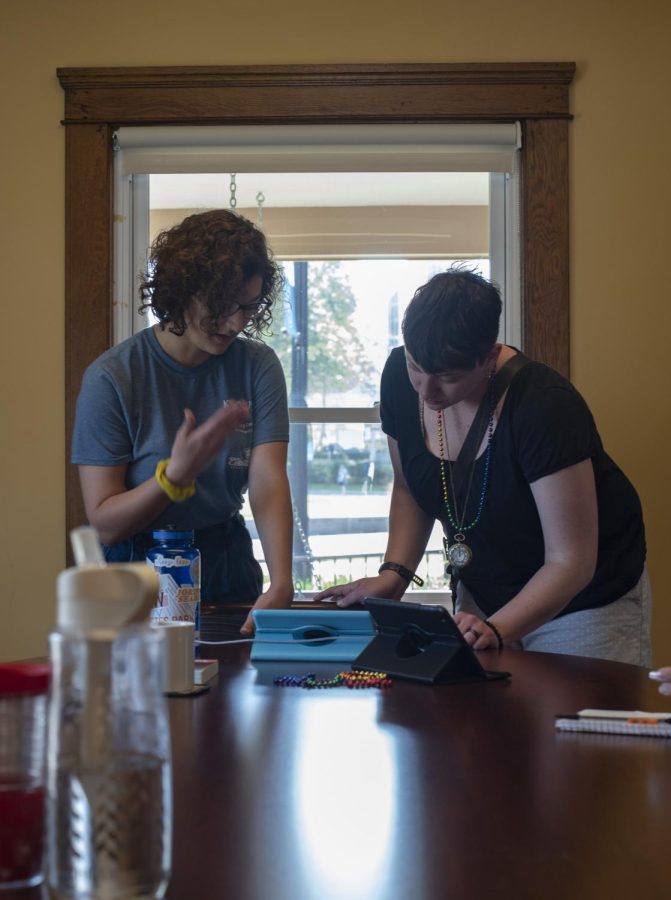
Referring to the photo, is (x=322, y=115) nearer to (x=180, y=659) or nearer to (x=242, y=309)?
(x=242, y=309)

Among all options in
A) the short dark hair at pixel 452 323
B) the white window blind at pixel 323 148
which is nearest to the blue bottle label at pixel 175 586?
the short dark hair at pixel 452 323

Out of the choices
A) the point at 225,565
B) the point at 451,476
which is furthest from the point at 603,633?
the point at 225,565

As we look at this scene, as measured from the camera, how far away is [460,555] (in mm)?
2160

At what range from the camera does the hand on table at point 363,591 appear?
218 centimetres

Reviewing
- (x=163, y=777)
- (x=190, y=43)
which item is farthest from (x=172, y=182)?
(x=163, y=777)

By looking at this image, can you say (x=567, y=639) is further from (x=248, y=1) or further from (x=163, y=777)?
(x=248, y=1)

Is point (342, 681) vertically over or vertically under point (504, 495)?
under

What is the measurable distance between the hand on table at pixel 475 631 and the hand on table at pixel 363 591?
0.31 meters

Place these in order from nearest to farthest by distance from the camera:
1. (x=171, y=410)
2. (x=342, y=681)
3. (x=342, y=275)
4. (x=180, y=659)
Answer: (x=180, y=659) → (x=342, y=681) → (x=171, y=410) → (x=342, y=275)

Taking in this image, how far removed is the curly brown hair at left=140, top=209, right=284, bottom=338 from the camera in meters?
2.24

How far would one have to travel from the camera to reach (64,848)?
0.64 metres

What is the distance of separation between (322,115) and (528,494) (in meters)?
1.65

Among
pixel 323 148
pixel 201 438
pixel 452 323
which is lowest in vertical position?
pixel 201 438

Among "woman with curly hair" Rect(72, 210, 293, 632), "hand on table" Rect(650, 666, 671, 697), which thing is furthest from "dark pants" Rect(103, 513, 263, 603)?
"hand on table" Rect(650, 666, 671, 697)
